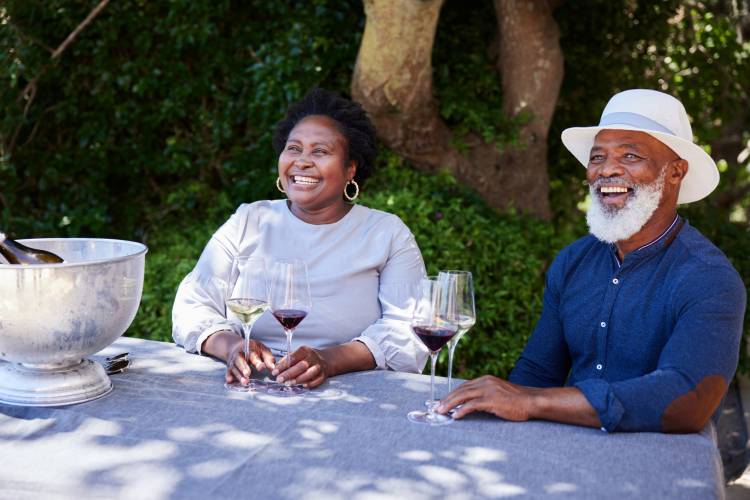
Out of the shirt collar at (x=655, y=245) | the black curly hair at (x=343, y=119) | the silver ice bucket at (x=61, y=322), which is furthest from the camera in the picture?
the black curly hair at (x=343, y=119)

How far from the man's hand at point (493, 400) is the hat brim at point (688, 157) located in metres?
1.04

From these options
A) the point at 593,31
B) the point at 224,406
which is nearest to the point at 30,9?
the point at 593,31

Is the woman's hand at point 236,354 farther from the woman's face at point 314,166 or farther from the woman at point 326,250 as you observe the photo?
the woman's face at point 314,166

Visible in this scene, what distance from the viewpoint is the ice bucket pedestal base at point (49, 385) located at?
2328 mm

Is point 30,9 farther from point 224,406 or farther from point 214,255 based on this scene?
point 224,406

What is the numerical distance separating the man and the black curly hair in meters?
0.83

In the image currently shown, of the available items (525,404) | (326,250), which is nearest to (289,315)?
(525,404)

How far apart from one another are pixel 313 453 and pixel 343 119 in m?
1.77

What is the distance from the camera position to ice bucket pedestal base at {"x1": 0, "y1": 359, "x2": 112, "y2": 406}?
91.7 inches

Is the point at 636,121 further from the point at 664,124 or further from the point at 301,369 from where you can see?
the point at 301,369

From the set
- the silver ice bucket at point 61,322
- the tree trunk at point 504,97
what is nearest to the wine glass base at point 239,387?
the silver ice bucket at point 61,322

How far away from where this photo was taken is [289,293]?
8.10 ft

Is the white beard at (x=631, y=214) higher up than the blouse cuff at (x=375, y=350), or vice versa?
the white beard at (x=631, y=214)

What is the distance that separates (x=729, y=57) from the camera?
22.1ft
